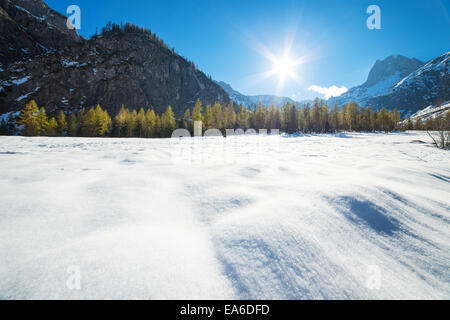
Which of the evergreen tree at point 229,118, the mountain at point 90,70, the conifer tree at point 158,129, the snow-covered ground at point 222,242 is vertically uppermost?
the mountain at point 90,70

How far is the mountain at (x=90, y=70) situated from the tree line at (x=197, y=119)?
35.8m

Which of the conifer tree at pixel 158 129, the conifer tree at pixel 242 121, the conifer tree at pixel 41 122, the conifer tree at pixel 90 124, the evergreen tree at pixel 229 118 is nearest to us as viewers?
the conifer tree at pixel 41 122

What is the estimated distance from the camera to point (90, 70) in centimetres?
7950

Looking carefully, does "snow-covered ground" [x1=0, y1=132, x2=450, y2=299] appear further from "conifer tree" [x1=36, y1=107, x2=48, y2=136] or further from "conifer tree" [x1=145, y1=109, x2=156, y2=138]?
"conifer tree" [x1=36, y1=107, x2=48, y2=136]

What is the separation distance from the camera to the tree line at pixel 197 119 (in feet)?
117

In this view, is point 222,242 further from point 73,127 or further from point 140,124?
point 73,127

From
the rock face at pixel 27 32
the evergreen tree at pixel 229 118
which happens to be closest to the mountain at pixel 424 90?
the evergreen tree at pixel 229 118

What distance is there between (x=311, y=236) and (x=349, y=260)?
0.23 m

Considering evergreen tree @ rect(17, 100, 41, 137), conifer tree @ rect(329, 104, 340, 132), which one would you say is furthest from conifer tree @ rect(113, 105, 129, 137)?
conifer tree @ rect(329, 104, 340, 132)

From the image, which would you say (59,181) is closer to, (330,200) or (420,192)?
(330,200)

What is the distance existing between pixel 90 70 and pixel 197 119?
248 feet

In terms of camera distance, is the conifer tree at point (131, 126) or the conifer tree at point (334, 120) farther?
the conifer tree at point (334, 120)

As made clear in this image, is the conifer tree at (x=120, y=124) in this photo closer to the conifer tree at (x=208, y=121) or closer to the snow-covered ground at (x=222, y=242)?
the conifer tree at (x=208, y=121)
